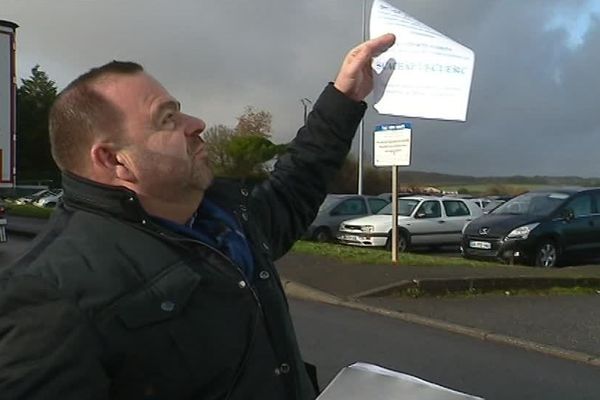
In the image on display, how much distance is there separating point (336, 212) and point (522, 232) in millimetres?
6873

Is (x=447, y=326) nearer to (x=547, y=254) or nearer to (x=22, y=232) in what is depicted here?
(x=547, y=254)

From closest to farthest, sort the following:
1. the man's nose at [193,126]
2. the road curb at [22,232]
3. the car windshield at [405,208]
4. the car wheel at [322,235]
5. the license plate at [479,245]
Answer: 1. the man's nose at [193,126]
2. the license plate at [479,245]
3. the car windshield at [405,208]
4. the car wheel at [322,235]
5. the road curb at [22,232]

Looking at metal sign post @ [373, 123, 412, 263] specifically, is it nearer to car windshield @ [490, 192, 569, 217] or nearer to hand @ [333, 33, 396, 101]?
car windshield @ [490, 192, 569, 217]

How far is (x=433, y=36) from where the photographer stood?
2.35 meters

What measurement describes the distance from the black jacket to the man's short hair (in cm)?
8

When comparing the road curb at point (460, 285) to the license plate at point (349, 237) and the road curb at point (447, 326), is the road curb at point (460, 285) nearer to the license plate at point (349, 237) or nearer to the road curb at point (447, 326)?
the road curb at point (447, 326)

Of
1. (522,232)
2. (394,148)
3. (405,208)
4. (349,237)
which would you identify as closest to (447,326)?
(394,148)

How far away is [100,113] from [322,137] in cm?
90

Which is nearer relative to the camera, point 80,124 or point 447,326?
point 80,124

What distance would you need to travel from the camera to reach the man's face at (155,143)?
1.81m

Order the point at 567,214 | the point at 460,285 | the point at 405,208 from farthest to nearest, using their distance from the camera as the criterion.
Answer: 1. the point at 405,208
2. the point at 567,214
3. the point at 460,285

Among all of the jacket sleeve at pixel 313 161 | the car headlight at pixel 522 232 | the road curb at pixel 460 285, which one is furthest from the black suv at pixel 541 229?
the jacket sleeve at pixel 313 161

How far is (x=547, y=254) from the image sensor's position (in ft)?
46.3

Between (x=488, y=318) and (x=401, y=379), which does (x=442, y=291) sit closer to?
(x=488, y=318)
